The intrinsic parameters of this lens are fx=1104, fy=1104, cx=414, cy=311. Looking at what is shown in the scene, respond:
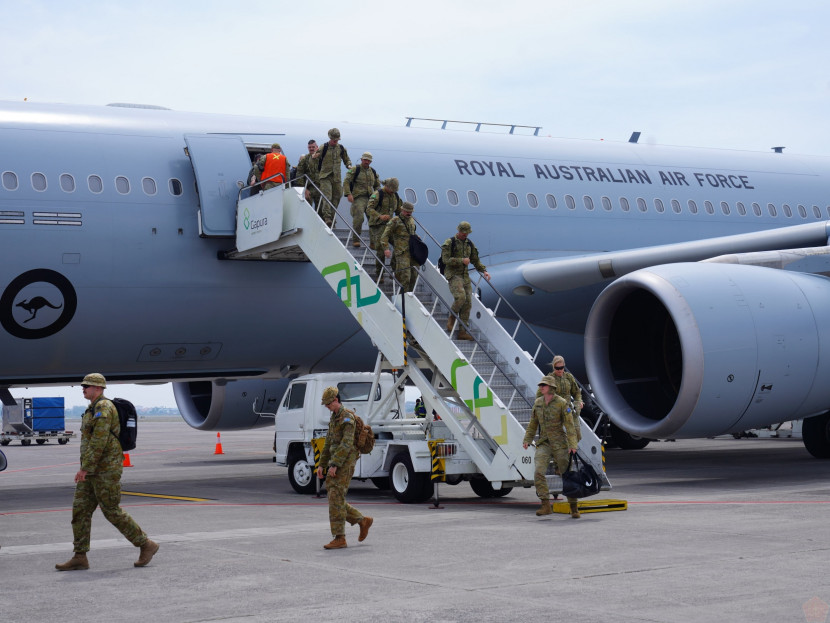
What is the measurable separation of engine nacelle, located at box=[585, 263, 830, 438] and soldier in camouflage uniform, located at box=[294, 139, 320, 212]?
3691 millimetres

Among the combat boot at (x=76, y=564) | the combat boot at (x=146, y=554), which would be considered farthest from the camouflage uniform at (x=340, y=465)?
the combat boot at (x=76, y=564)

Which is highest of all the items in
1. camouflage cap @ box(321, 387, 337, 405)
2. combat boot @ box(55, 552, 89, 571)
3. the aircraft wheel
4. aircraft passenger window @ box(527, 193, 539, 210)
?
aircraft passenger window @ box(527, 193, 539, 210)

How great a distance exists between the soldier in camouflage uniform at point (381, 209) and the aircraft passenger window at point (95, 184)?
10.4 feet

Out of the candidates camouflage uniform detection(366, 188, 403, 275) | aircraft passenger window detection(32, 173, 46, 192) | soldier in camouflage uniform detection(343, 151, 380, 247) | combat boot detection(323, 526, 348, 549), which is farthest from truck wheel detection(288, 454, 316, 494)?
combat boot detection(323, 526, 348, 549)

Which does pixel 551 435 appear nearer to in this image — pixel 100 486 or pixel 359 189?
pixel 100 486

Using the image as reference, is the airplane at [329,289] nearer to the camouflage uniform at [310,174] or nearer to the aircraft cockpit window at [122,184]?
the aircraft cockpit window at [122,184]

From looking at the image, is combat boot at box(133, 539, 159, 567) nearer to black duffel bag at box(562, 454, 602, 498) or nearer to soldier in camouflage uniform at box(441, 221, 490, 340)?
black duffel bag at box(562, 454, 602, 498)

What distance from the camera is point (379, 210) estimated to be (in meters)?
12.9

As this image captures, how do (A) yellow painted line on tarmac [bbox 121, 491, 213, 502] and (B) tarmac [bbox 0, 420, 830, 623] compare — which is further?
(A) yellow painted line on tarmac [bbox 121, 491, 213, 502]

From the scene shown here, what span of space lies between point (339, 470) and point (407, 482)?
130 inches

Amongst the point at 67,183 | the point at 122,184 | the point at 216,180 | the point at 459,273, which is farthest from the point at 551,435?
the point at 67,183

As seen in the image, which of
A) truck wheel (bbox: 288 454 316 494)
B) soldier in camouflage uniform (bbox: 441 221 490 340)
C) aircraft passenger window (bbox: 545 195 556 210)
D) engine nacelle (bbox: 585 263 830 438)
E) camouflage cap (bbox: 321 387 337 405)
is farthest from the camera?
aircraft passenger window (bbox: 545 195 556 210)

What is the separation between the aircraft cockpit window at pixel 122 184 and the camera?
13.1 meters

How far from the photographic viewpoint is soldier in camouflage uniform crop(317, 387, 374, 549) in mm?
8281
